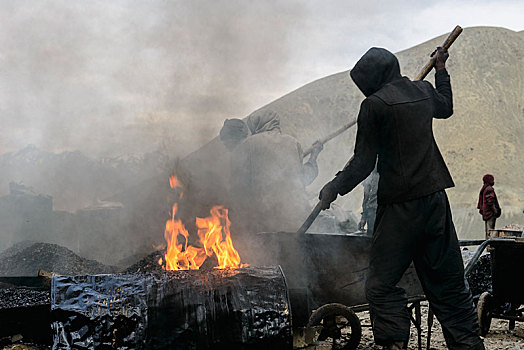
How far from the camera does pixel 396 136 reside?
10.2ft

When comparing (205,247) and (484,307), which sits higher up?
(205,247)

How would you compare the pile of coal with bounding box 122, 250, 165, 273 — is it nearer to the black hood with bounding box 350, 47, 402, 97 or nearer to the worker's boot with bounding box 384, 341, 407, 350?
the worker's boot with bounding box 384, 341, 407, 350

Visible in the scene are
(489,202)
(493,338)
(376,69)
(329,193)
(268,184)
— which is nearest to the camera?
(376,69)

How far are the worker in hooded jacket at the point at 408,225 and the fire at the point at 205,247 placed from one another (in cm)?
129

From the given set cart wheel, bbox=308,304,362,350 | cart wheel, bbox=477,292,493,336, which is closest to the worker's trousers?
cart wheel, bbox=308,304,362,350

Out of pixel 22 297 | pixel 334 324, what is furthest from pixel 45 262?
pixel 334 324

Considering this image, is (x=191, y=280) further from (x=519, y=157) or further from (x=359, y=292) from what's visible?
(x=519, y=157)

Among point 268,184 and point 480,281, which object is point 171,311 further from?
point 480,281

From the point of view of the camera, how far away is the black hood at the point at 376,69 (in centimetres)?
326

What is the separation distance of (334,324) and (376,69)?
2.15 metres

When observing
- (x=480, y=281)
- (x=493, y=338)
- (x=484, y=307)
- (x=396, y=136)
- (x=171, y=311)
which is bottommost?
(x=493, y=338)

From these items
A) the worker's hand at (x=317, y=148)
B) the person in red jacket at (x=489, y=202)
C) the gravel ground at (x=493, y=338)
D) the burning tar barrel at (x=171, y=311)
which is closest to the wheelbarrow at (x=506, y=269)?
the gravel ground at (x=493, y=338)

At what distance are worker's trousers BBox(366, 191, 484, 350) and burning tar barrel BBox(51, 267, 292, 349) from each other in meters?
0.63

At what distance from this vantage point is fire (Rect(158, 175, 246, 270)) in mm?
3938
